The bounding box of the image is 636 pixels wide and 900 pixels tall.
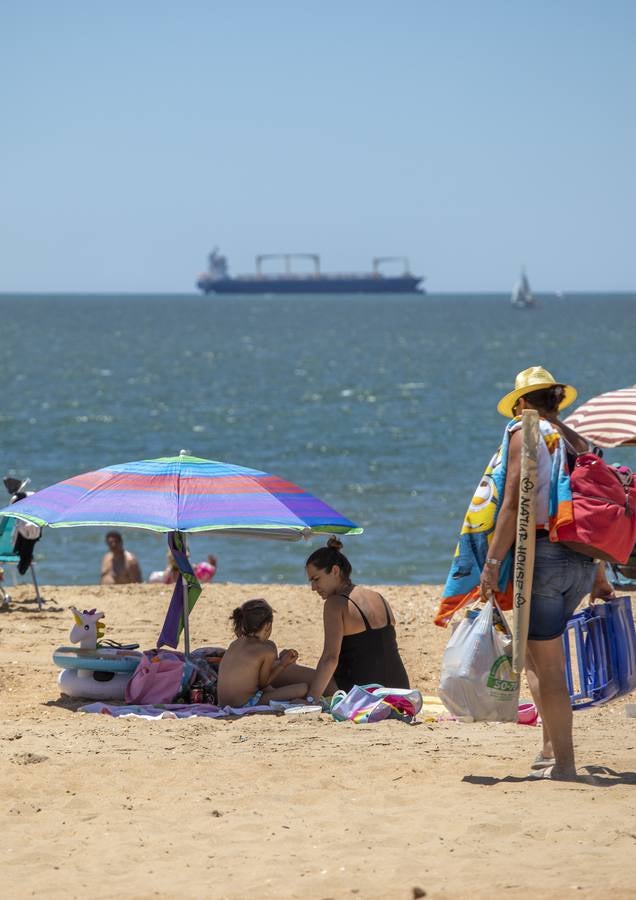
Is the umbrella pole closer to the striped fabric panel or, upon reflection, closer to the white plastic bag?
the striped fabric panel

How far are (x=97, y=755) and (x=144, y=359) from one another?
54709mm

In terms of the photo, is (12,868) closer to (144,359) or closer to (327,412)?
(327,412)

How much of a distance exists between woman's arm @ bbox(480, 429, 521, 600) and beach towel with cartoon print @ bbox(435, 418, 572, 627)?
0.12ft

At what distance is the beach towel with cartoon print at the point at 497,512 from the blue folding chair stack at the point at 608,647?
58 cm

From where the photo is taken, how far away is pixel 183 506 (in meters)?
6.78

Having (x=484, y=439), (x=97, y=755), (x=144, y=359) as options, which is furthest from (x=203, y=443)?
(x=144, y=359)

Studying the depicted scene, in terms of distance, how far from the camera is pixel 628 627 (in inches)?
216

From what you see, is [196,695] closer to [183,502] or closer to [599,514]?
[183,502]

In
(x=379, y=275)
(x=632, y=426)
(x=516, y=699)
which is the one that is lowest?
(x=516, y=699)

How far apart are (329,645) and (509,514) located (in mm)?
1979

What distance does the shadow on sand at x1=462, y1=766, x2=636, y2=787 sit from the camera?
5012 millimetres

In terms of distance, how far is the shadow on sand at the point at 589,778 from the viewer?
501 cm

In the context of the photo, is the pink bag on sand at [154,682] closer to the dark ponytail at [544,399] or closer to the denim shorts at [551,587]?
the denim shorts at [551,587]

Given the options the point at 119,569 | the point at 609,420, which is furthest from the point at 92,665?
the point at 119,569
